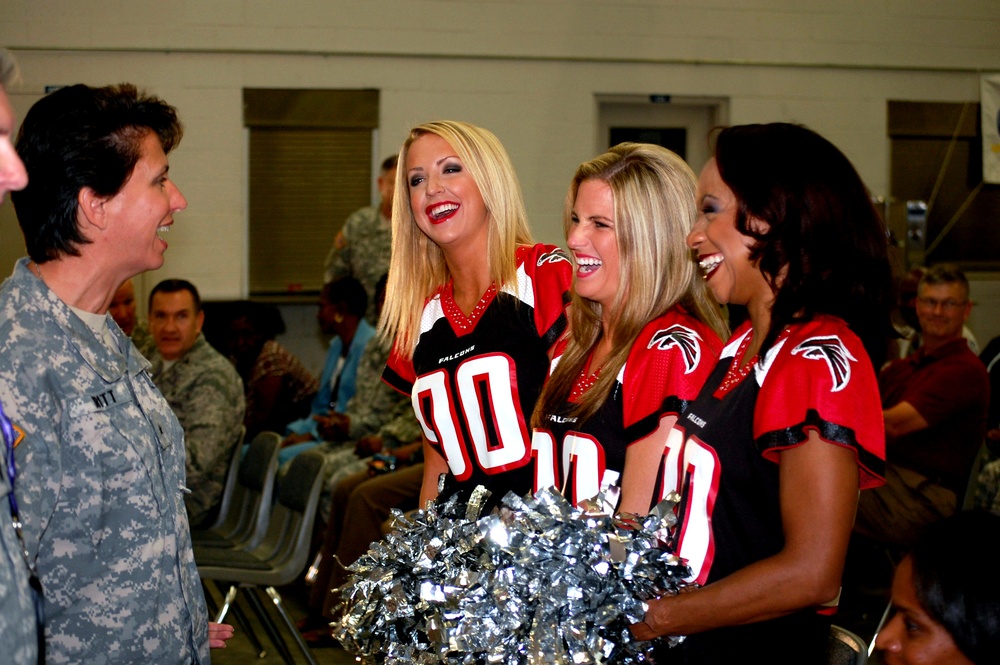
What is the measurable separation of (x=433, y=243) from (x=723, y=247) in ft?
3.40

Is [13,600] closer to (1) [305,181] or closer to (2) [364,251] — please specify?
(2) [364,251]

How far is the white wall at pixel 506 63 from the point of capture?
22.5 ft

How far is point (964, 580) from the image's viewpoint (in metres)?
1.38

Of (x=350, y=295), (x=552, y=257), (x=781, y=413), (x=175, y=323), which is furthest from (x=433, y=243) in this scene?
(x=350, y=295)

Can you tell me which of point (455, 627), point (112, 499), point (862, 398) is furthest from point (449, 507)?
point (862, 398)

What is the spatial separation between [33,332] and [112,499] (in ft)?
0.92

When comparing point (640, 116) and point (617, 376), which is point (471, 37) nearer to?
point (640, 116)

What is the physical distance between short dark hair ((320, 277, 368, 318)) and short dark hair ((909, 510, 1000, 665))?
4.56 meters

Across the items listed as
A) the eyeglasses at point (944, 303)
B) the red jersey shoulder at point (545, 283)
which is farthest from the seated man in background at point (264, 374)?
the red jersey shoulder at point (545, 283)

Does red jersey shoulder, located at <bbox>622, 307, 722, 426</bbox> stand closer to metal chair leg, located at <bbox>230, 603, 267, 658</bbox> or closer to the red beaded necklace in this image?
the red beaded necklace

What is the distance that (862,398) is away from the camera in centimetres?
145

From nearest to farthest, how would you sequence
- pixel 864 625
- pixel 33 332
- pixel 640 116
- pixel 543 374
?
1. pixel 33 332
2. pixel 543 374
3. pixel 864 625
4. pixel 640 116

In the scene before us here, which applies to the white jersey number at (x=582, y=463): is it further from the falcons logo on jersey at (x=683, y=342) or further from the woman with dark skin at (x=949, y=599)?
the woman with dark skin at (x=949, y=599)

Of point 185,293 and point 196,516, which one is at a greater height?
point 185,293
